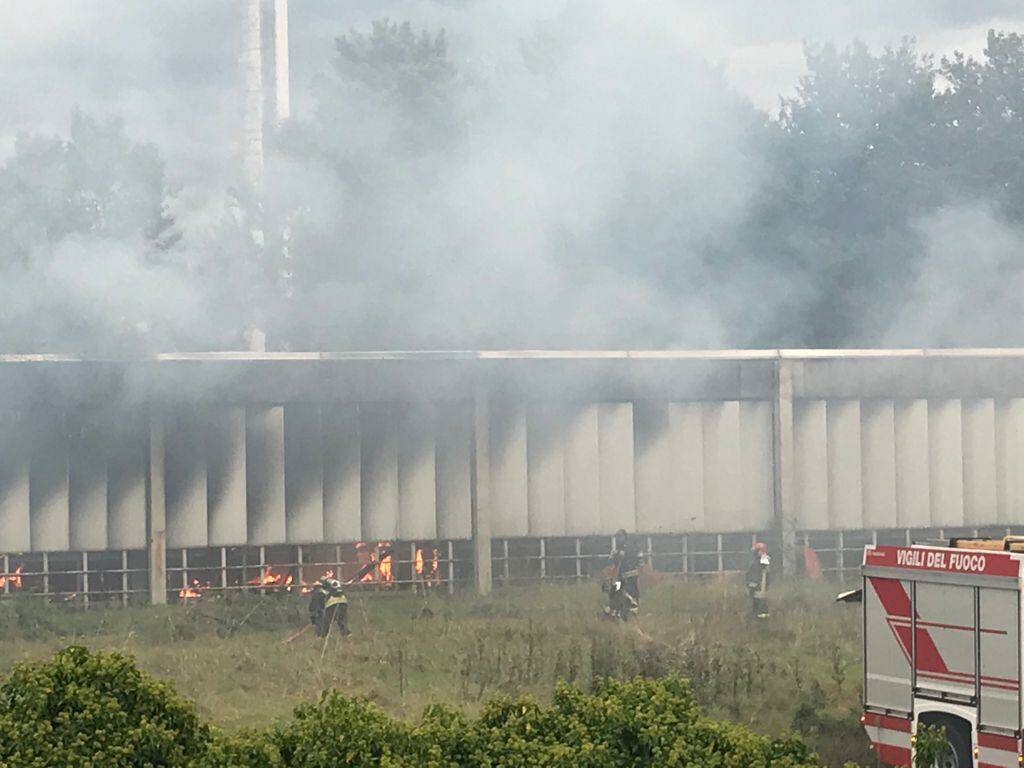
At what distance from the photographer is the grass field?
17.4 meters

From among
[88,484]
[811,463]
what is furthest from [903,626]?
[88,484]

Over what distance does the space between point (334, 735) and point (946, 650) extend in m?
7.31

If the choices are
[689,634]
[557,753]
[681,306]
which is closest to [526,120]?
[681,306]

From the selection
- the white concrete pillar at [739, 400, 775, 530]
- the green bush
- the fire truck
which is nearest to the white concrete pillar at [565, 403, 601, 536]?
the white concrete pillar at [739, 400, 775, 530]

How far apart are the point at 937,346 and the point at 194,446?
1819cm

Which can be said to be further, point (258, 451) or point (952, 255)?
point (952, 255)

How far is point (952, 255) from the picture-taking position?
39.0 meters

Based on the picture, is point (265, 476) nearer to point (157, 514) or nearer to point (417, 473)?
point (157, 514)

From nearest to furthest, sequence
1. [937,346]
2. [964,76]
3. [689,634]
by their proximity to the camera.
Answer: [689,634], [937,346], [964,76]

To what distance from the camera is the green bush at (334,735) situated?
352 inches

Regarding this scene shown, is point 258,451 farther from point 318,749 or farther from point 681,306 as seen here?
point 318,749

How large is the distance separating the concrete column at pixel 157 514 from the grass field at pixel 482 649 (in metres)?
0.67

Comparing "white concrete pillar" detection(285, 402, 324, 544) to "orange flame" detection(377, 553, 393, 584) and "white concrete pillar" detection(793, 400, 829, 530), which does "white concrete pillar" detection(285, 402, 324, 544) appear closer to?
"orange flame" detection(377, 553, 393, 584)

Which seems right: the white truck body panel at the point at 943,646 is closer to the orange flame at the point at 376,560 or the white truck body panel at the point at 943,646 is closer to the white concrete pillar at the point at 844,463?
the orange flame at the point at 376,560
